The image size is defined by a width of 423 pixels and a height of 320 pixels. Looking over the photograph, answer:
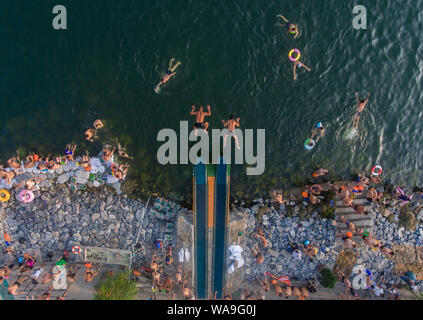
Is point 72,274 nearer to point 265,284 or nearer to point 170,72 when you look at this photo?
point 265,284

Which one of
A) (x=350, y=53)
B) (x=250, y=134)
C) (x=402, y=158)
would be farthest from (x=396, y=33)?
(x=250, y=134)

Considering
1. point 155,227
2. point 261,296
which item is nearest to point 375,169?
point 261,296

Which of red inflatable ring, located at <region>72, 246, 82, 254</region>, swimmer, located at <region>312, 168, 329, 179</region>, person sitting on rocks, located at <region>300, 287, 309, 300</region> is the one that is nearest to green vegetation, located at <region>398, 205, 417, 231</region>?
swimmer, located at <region>312, 168, 329, 179</region>

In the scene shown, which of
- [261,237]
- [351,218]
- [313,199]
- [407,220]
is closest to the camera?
[313,199]

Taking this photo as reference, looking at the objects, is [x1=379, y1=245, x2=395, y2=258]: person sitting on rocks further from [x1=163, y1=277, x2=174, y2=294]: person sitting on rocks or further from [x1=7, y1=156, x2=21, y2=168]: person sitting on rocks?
[x1=7, y1=156, x2=21, y2=168]: person sitting on rocks

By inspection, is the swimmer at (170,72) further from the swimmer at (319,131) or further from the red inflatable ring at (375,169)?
the red inflatable ring at (375,169)

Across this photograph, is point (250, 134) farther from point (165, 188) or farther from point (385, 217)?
point (385, 217)

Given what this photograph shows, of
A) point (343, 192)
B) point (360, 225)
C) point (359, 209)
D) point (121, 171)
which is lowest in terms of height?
point (360, 225)
